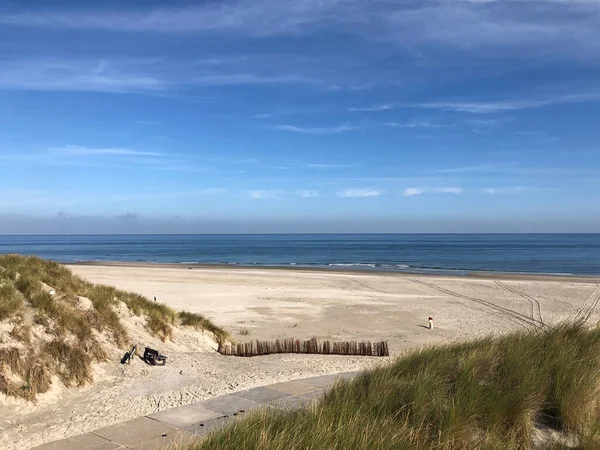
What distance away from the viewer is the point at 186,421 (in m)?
6.06

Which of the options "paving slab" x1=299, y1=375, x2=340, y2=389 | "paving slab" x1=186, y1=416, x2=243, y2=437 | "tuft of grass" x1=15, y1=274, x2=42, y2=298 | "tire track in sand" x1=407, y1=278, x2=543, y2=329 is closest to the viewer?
"paving slab" x1=186, y1=416, x2=243, y2=437

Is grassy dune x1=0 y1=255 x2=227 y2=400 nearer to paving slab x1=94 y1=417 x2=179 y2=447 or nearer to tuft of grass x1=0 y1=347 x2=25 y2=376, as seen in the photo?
tuft of grass x1=0 y1=347 x2=25 y2=376

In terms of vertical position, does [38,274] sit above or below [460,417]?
above

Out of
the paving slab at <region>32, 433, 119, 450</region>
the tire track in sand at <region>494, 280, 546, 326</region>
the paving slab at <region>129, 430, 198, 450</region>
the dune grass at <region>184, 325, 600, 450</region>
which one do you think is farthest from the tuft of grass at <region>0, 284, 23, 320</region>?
the tire track in sand at <region>494, 280, 546, 326</region>

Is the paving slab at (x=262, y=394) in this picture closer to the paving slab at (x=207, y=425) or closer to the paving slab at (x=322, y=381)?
the paving slab at (x=322, y=381)

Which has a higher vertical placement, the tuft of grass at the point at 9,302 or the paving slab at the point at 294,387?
the tuft of grass at the point at 9,302

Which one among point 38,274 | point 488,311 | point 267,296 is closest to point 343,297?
point 267,296

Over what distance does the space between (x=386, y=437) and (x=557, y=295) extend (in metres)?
28.5

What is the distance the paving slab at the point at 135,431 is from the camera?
5.47 metres

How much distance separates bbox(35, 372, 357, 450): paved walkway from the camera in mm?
5375

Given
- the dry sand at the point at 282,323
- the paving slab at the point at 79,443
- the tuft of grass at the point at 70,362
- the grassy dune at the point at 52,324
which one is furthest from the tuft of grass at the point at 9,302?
the paving slab at the point at 79,443

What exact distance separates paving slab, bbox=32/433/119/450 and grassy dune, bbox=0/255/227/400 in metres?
2.28

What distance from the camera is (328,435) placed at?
404 cm

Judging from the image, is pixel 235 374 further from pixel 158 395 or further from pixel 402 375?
pixel 402 375
